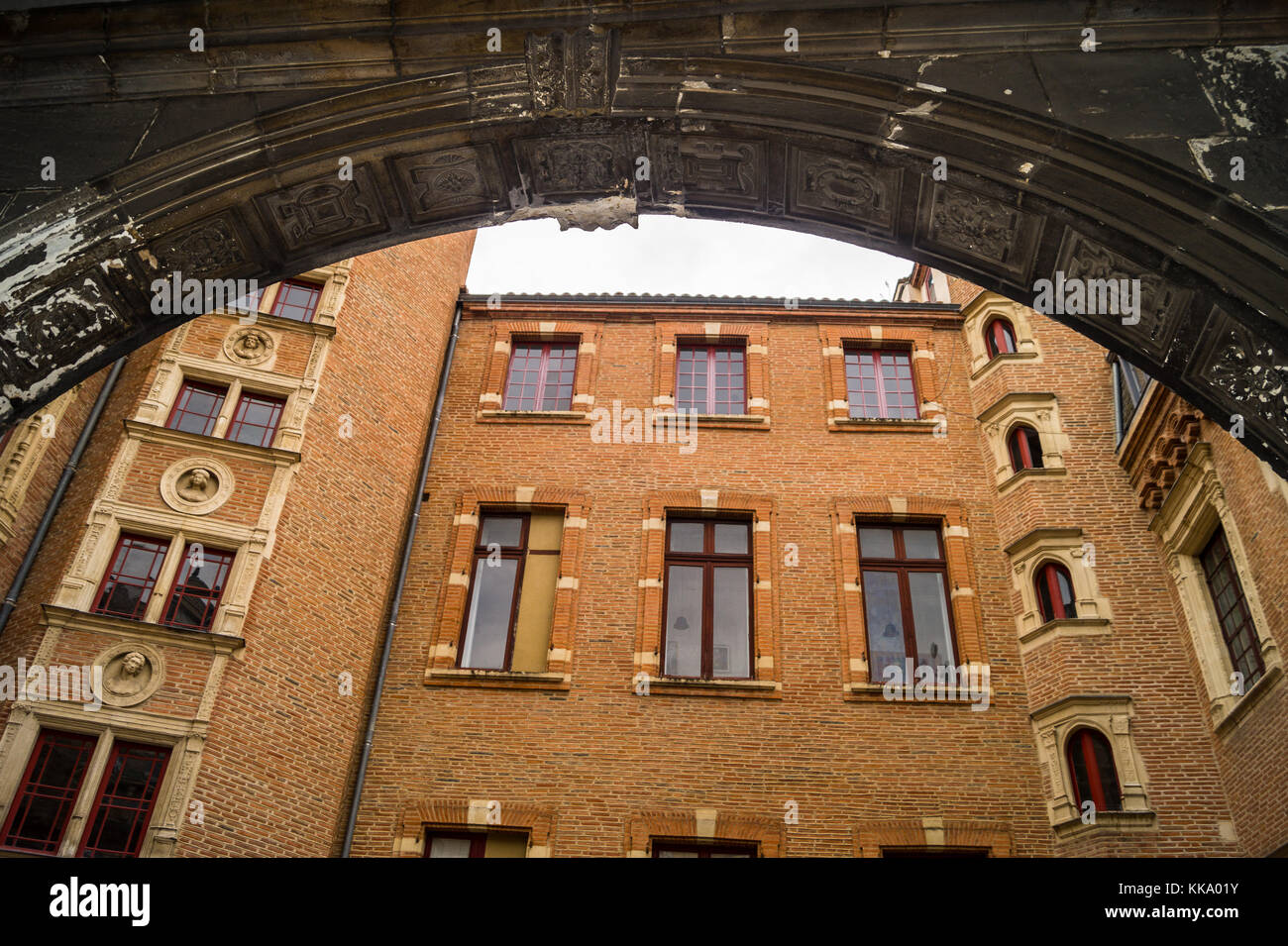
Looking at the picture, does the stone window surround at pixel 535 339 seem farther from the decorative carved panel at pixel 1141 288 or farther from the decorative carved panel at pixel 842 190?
the decorative carved panel at pixel 1141 288

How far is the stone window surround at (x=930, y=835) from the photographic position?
12578 millimetres

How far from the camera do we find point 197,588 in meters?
13.1

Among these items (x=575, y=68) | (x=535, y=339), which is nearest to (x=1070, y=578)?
(x=535, y=339)

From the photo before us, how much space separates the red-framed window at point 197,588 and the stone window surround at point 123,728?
0.43 metres

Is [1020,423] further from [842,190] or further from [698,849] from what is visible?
[842,190]

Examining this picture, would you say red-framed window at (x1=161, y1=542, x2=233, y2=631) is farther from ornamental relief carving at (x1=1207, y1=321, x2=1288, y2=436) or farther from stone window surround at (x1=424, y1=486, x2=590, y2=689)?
ornamental relief carving at (x1=1207, y1=321, x2=1288, y2=436)

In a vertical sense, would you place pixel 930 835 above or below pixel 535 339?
below

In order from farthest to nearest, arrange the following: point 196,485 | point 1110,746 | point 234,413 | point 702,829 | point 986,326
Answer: point 986,326, point 234,413, point 196,485, point 1110,746, point 702,829

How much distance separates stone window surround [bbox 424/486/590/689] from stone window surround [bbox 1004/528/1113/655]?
251 inches

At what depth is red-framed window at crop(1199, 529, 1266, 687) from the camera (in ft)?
39.5

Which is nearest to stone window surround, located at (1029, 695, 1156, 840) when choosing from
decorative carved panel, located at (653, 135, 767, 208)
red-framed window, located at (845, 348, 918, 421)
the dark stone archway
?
red-framed window, located at (845, 348, 918, 421)

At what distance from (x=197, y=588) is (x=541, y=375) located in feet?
22.4

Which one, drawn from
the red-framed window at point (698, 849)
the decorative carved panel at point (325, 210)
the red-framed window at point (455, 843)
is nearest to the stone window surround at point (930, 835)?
the red-framed window at point (698, 849)
